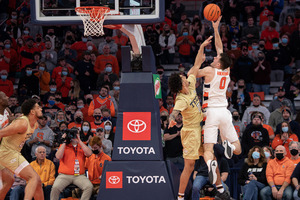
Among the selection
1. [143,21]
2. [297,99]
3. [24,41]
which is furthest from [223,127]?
[24,41]

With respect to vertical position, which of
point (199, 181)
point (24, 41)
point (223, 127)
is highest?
point (24, 41)

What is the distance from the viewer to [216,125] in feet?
35.2

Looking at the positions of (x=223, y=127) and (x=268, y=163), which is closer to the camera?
(x=223, y=127)

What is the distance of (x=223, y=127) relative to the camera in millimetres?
10812

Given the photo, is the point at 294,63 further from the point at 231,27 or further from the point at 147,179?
the point at 147,179

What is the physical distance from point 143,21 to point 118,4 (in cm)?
74

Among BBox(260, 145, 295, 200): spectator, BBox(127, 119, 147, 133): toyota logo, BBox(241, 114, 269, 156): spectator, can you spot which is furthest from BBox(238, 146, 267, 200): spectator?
BBox(127, 119, 147, 133): toyota logo

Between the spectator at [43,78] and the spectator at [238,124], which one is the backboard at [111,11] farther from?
the spectator at [43,78]

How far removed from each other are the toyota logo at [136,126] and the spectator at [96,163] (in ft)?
6.27

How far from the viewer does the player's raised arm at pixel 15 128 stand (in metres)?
9.98

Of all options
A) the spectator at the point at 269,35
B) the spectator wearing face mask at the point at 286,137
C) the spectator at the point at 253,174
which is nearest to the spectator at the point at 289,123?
the spectator wearing face mask at the point at 286,137

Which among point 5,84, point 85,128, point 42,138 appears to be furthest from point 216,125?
point 5,84

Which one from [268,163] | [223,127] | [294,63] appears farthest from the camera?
[294,63]

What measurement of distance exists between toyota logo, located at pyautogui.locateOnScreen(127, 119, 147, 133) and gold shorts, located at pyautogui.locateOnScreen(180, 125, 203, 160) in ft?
2.47
